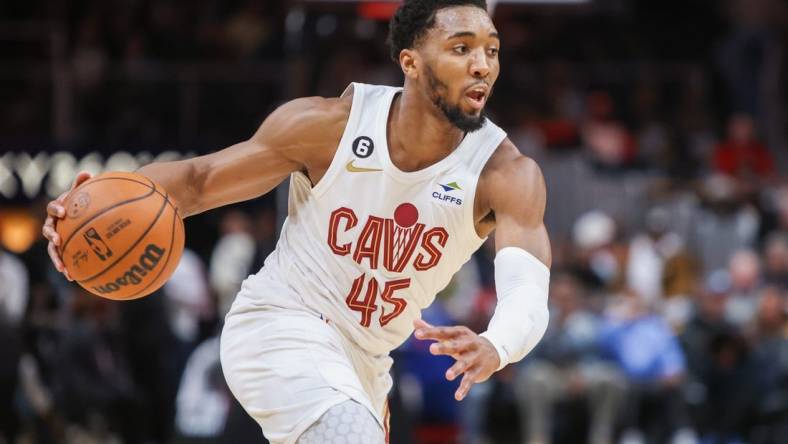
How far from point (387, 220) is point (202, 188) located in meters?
0.80

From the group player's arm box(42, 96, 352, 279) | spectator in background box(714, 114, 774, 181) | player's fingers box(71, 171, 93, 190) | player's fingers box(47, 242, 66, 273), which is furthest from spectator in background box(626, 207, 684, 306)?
player's fingers box(47, 242, 66, 273)

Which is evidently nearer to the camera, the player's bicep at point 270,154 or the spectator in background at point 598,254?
the player's bicep at point 270,154

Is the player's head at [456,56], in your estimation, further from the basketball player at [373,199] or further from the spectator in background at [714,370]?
the spectator in background at [714,370]

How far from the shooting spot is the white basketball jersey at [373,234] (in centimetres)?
560

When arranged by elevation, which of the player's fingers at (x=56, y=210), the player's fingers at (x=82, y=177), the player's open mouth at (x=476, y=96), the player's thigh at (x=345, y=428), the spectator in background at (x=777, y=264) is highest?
the player's open mouth at (x=476, y=96)

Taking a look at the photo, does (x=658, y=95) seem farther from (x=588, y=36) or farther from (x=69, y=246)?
(x=69, y=246)

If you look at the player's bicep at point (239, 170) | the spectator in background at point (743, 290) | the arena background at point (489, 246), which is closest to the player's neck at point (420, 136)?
the player's bicep at point (239, 170)

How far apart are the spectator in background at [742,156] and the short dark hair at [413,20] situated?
11.0 metres

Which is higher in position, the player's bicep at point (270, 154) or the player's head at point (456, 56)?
the player's head at point (456, 56)

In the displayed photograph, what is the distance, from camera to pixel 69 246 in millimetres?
5367

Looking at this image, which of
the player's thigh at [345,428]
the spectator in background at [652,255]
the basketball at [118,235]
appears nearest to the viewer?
the player's thigh at [345,428]

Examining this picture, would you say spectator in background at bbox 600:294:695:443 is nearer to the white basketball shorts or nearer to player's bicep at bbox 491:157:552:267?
the white basketball shorts

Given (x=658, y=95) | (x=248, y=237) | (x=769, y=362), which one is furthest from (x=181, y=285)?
(x=658, y=95)

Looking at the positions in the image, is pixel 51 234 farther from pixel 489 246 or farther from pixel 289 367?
pixel 489 246
